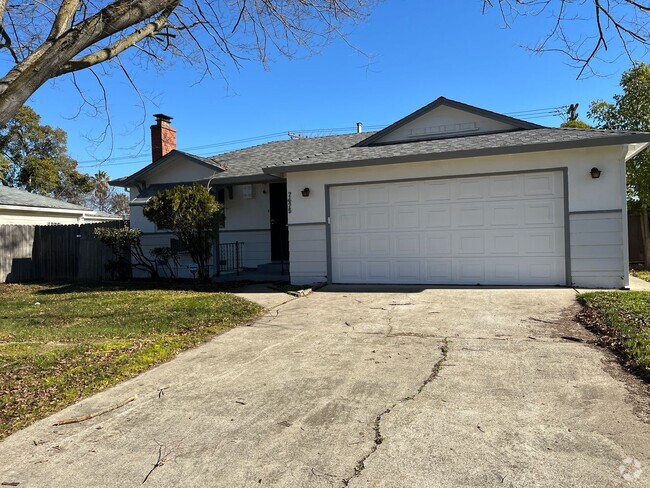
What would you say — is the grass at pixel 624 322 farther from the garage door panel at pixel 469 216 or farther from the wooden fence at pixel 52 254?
the wooden fence at pixel 52 254

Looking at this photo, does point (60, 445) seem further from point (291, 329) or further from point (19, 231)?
point (19, 231)

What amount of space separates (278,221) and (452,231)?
562 cm

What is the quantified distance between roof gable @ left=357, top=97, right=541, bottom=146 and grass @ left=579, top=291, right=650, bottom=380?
5.25m

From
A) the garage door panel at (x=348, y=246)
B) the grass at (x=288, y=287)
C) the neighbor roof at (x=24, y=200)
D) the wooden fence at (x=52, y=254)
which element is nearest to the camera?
the grass at (x=288, y=287)

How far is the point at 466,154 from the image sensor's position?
32.2ft

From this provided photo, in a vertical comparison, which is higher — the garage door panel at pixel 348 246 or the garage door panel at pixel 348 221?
the garage door panel at pixel 348 221

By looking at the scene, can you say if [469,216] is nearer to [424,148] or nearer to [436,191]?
[436,191]

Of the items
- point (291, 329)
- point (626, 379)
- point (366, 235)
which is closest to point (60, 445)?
point (291, 329)

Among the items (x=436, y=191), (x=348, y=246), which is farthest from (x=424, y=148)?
(x=348, y=246)

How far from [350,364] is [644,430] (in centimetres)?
266

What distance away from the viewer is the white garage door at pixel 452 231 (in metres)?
9.74

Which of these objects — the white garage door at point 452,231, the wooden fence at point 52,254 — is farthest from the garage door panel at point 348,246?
the wooden fence at point 52,254

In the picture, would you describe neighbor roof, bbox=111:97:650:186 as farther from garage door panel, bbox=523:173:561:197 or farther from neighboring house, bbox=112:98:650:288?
garage door panel, bbox=523:173:561:197

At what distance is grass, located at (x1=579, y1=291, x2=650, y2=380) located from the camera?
4.74m
